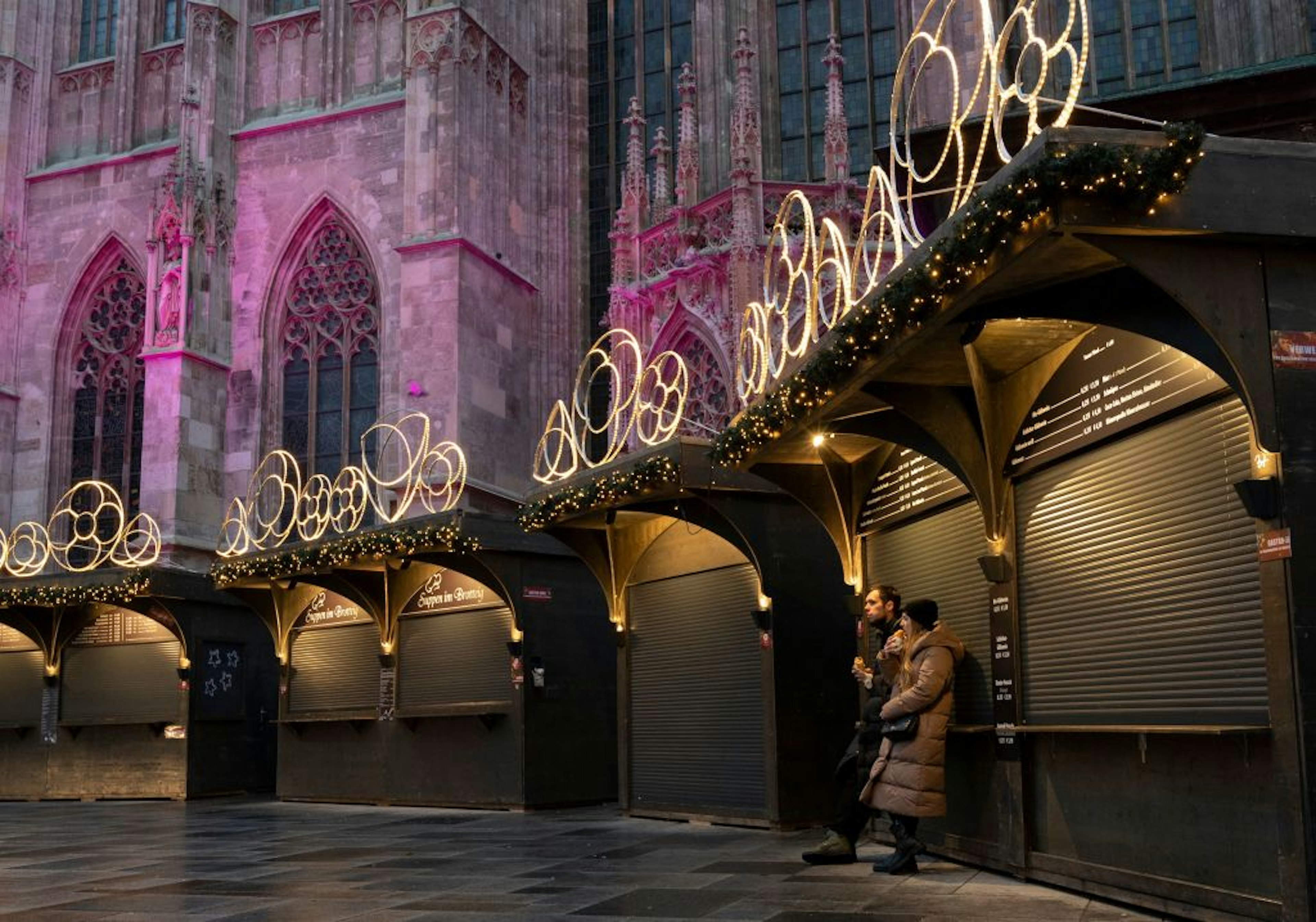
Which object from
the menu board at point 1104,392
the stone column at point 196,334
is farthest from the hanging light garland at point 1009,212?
the stone column at point 196,334

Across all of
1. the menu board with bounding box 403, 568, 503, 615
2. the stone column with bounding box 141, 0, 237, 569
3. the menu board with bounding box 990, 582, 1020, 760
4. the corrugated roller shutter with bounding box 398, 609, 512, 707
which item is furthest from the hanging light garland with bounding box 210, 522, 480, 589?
the menu board with bounding box 990, 582, 1020, 760

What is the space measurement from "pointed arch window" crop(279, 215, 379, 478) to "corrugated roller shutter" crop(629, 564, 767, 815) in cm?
1669

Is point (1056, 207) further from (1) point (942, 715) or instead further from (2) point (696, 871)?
(2) point (696, 871)

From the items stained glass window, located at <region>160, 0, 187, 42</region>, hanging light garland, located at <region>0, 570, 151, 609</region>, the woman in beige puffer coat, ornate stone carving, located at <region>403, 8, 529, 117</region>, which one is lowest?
the woman in beige puffer coat

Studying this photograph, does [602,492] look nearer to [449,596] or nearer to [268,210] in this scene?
[449,596]

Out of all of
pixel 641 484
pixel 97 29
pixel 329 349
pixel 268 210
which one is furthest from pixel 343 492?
pixel 97 29

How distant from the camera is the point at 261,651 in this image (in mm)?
26578

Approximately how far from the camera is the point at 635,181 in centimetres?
2953

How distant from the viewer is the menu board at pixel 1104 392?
877cm

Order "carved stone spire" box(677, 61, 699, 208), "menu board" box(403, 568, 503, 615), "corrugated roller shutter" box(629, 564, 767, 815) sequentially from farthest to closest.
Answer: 1. "carved stone spire" box(677, 61, 699, 208)
2. "menu board" box(403, 568, 503, 615)
3. "corrugated roller shutter" box(629, 564, 767, 815)

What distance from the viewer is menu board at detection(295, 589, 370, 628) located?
74.4 feet

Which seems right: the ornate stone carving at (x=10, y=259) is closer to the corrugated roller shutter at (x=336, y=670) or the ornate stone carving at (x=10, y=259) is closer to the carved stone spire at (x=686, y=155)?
the corrugated roller shutter at (x=336, y=670)

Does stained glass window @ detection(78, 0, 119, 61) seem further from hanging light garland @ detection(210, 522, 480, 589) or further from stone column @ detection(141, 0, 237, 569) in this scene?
hanging light garland @ detection(210, 522, 480, 589)

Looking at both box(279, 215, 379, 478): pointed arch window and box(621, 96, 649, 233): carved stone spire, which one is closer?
box(621, 96, 649, 233): carved stone spire
